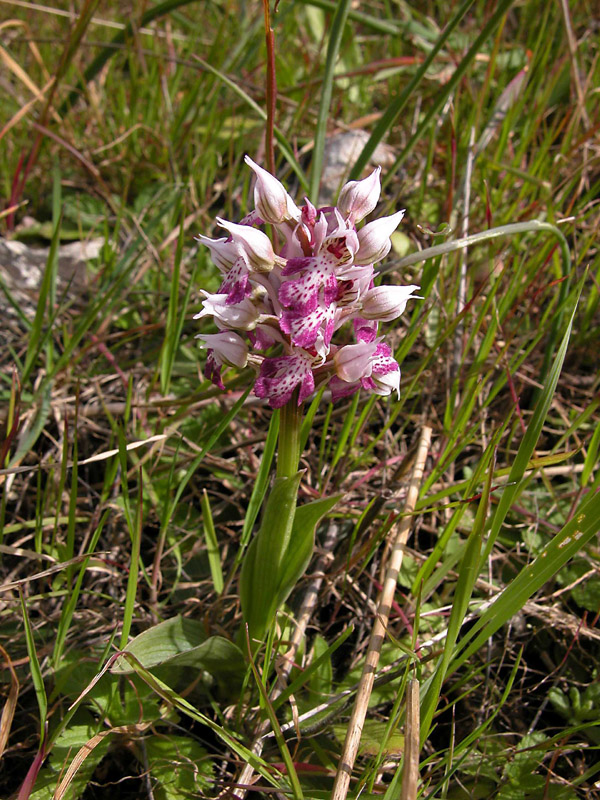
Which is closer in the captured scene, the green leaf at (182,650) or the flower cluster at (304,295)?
the flower cluster at (304,295)

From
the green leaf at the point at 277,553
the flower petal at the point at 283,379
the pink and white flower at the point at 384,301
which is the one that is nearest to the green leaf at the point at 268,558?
the green leaf at the point at 277,553

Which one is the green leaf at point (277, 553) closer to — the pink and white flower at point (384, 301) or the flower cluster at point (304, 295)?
the flower cluster at point (304, 295)

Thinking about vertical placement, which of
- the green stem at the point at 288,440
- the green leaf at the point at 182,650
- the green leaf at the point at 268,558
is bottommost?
the green leaf at the point at 182,650

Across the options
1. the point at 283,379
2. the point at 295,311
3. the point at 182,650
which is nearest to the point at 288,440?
the point at 283,379

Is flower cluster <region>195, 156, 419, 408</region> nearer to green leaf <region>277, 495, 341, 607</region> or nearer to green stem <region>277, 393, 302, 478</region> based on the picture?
green stem <region>277, 393, 302, 478</region>

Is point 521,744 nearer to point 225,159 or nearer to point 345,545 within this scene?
point 345,545

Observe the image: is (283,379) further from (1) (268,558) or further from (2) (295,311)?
(1) (268,558)

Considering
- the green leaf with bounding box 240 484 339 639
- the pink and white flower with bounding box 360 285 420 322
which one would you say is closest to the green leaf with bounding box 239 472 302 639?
the green leaf with bounding box 240 484 339 639

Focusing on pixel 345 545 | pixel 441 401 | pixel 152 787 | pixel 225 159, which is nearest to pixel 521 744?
pixel 345 545
